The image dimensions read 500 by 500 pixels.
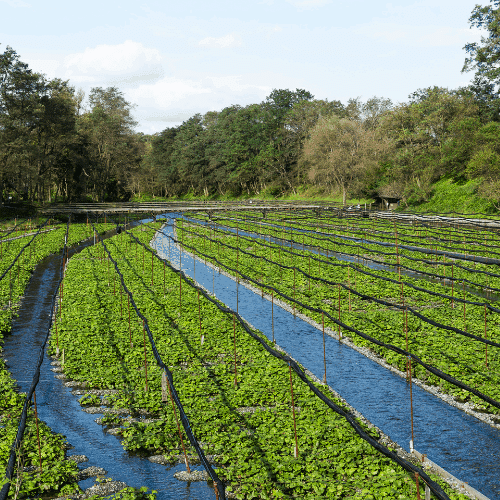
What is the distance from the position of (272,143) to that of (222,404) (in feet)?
247

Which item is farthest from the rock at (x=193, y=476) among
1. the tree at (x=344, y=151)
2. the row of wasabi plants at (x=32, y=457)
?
the tree at (x=344, y=151)

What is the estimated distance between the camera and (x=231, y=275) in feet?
88.6

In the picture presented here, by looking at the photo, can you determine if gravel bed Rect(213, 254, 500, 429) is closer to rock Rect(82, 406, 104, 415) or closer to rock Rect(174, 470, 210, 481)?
rock Rect(174, 470, 210, 481)

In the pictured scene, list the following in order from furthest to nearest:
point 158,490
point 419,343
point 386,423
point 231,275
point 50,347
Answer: point 231,275, point 50,347, point 419,343, point 386,423, point 158,490

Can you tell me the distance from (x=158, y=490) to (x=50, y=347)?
8314 mm

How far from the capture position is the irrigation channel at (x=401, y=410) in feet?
30.3

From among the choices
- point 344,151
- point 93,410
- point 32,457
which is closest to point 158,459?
point 32,457

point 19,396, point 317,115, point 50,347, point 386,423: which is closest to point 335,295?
point 386,423

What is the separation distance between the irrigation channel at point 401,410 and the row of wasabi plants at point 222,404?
1.24 m

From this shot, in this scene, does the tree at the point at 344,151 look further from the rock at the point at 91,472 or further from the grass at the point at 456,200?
the rock at the point at 91,472

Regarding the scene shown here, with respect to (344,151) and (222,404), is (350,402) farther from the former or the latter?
(344,151)

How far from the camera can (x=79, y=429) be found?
10.7 metres

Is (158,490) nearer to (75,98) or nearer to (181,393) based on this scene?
(181,393)

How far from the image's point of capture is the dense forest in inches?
1918
